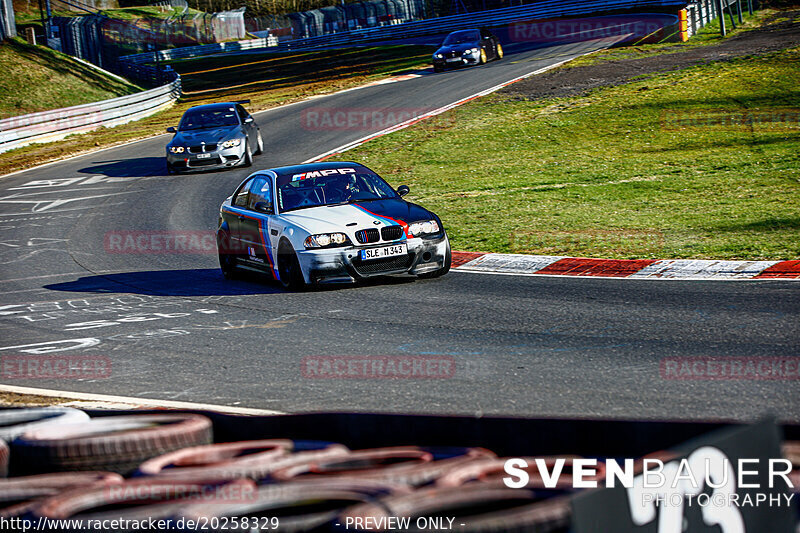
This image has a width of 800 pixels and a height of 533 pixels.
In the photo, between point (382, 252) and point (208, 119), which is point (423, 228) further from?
point (208, 119)

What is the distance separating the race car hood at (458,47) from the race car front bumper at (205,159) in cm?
1640

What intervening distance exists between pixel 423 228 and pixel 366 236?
71 cm

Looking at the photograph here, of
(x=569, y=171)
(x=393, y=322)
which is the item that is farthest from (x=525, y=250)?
(x=569, y=171)

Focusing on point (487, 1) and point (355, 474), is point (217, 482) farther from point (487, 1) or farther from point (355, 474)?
point (487, 1)

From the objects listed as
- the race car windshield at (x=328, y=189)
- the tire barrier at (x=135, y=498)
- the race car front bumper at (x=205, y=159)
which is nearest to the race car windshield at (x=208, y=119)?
the race car front bumper at (x=205, y=159)

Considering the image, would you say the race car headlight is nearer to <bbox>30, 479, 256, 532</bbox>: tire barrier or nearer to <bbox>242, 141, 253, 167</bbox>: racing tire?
<bbox>30, 479, 256, 532</bbox>: tire barrier

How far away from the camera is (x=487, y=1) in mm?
65625

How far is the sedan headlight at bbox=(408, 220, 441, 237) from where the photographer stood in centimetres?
1121

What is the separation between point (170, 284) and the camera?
12453 mm

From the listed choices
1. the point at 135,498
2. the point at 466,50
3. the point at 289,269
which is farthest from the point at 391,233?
the point at 466,50

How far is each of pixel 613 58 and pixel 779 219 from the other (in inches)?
871

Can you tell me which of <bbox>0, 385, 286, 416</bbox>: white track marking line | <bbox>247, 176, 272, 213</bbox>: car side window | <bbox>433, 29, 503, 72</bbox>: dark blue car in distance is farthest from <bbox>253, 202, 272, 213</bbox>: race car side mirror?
<bbox>433, 29, 503, 72</bbox>: dark blue car in distance

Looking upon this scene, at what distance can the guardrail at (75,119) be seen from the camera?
100 feet

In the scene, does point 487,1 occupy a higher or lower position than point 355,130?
higher
